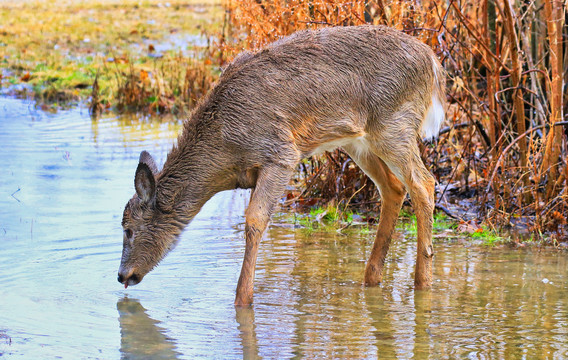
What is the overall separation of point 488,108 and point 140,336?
4685 mm

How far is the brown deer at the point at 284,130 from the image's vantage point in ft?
22.0

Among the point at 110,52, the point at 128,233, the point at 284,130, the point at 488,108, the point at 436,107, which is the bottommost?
the point at 110,52

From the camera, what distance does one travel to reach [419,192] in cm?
734

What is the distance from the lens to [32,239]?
856 cm

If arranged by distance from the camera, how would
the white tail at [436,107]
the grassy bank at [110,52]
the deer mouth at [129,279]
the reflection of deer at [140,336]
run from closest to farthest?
the reflection of deer at [140,336], the deer mouth at [129,279], the white tail at [436,107], the grassy bank at [110,52]

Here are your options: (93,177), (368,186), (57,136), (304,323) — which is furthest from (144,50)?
(304,323)

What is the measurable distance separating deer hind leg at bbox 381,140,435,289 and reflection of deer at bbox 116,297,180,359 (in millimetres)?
2289

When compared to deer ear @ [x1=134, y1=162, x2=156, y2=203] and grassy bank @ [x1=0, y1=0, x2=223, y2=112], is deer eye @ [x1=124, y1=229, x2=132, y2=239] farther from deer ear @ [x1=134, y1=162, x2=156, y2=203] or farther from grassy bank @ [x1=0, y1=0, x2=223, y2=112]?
grassy bank @ [x1=0, y1=0, x2=223, y2=112]

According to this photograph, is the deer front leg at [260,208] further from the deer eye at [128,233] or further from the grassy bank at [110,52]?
the grassy bank at [110,52]

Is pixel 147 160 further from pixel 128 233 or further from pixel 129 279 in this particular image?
pixel 129 279

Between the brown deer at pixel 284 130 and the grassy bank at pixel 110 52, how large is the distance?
786 cm

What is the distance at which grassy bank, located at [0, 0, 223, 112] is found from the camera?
635 inches

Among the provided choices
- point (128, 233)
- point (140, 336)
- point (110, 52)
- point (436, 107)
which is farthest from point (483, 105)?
point (110, 52)

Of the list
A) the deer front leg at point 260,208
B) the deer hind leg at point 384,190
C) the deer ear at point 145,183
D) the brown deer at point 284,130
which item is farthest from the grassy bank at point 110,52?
the deer front leg at point 260,208
